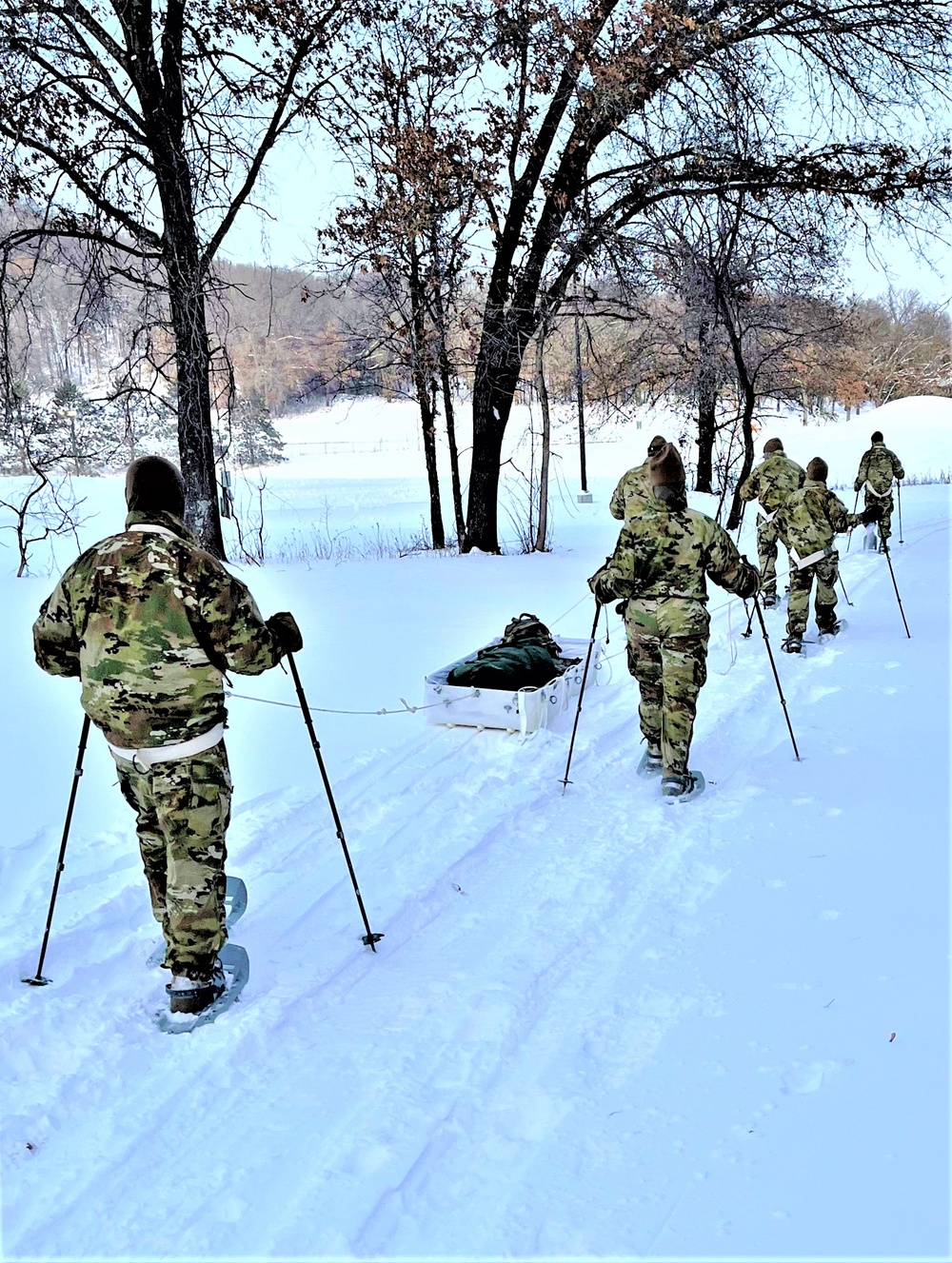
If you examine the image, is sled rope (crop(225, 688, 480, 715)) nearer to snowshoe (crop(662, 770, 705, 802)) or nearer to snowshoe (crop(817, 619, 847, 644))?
snowshoe (crop(662, 770, 705, 802))

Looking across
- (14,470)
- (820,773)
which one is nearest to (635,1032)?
(820,773)

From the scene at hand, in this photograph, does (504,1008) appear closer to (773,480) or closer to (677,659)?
(677,659)

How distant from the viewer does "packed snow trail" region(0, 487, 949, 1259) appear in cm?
258

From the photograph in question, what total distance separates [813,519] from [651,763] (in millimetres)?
4449

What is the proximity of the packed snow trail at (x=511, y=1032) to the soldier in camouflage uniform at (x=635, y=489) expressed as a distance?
174 cm

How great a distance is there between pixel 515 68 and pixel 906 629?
10504mm

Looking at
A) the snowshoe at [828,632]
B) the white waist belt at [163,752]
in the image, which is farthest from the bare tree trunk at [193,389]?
the white waist belt at [163,752]

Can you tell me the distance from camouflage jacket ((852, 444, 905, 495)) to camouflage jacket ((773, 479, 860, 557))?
5611 mm

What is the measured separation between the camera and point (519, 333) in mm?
14211

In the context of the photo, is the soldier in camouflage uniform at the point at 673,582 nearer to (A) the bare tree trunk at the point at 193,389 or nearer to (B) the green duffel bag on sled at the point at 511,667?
(B) the green duffel bag on sled at the point at 511,667

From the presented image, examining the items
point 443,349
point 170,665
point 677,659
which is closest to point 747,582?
point 677,659

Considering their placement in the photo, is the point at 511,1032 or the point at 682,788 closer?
the point at 511,1032

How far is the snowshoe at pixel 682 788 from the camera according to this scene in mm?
5508

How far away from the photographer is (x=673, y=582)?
5.57 meters
